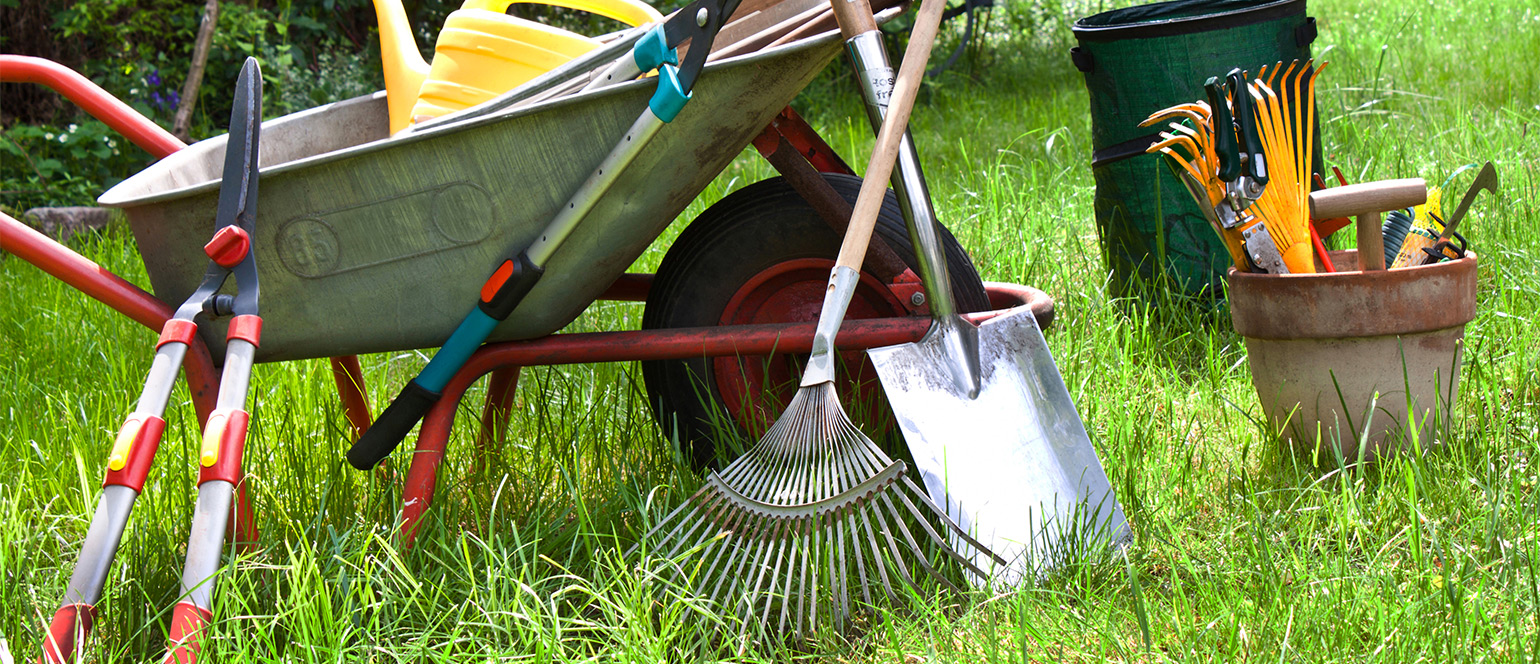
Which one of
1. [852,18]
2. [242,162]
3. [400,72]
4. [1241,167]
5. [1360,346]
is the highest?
[400,72]

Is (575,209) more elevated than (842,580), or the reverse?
(575,209)

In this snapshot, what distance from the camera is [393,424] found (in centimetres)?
157

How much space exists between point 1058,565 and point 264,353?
3.68 feet

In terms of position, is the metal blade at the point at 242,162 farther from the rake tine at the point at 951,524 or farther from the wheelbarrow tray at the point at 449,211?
the rake tine at the point at 951,524

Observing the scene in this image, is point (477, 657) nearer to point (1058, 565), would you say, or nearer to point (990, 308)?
point (1058, 565)

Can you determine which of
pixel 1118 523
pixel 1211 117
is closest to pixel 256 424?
pixel 1118 523

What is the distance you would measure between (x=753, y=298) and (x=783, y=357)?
111 mm

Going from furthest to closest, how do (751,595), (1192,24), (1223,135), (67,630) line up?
(1192,24)
(1223,135)
(751,595)
(67,630)

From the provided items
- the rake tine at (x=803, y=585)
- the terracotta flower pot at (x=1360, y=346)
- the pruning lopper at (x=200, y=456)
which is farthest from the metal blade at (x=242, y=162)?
the terracotta flower pot at (x=1360, y=346)

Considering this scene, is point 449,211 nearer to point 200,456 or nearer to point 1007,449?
point 200,456

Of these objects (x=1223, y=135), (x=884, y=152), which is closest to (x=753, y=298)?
(x=884, y=152)

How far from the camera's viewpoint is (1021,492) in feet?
4.84

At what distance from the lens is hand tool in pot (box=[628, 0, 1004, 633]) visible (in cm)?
137

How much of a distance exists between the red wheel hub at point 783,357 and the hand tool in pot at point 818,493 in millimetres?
259
